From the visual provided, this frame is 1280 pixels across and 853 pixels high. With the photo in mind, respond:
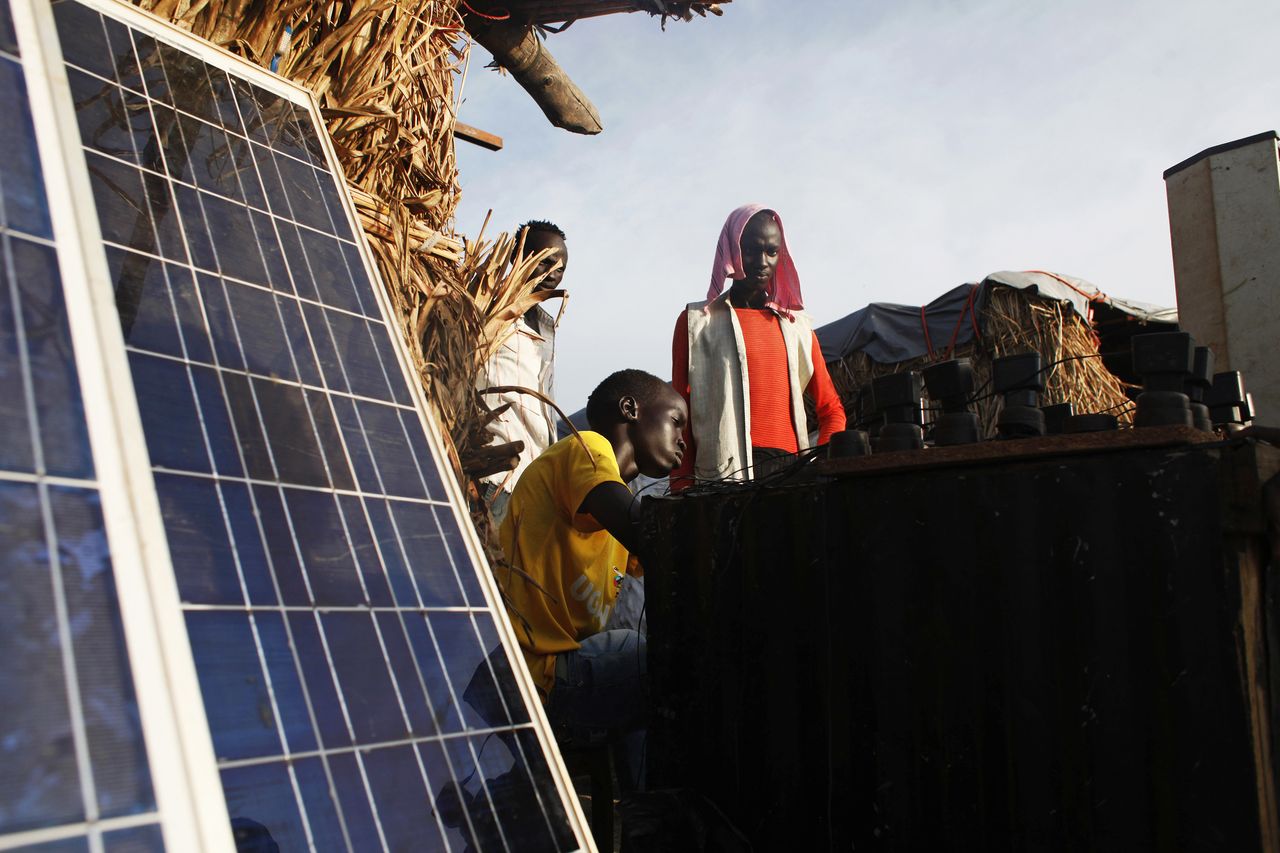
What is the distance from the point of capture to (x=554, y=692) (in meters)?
3.26

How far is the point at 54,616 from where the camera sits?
1.15 meters

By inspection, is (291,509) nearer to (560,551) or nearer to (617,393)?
(560,551)

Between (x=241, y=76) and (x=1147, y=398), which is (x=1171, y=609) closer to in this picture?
(x=1147, y=398)

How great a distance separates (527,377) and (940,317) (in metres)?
5.87

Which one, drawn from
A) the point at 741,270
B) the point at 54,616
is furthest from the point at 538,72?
the point at 54,616

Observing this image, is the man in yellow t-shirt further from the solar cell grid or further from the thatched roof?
the thatched roof

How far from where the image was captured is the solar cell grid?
142 centimetres

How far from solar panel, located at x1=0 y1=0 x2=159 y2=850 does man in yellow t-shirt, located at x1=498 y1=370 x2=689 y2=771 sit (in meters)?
1.94

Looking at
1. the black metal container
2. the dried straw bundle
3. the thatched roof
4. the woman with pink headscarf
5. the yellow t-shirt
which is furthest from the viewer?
the dried straw bundle

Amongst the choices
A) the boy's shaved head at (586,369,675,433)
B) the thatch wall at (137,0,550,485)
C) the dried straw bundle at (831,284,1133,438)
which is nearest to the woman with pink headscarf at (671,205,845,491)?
the boy's shaved head at (586,369,675,433)

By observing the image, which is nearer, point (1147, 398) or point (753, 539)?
point (1147, 398)

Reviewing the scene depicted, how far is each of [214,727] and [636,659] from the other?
1.99m

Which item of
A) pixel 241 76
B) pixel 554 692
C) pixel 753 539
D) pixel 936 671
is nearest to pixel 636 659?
pixel 554 692

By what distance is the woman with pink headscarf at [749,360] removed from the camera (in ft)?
16.9
